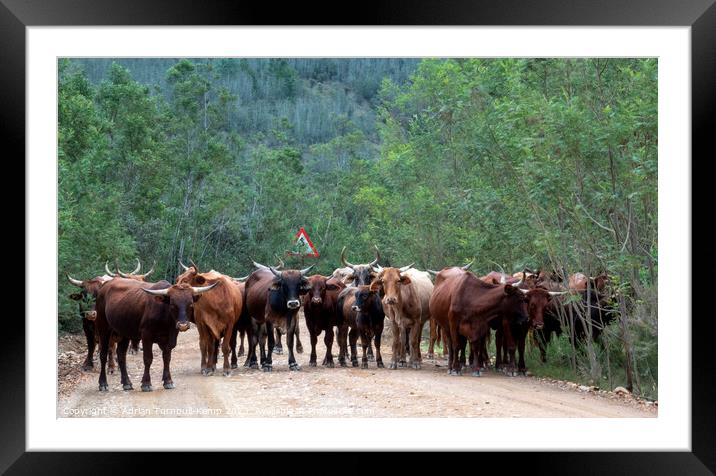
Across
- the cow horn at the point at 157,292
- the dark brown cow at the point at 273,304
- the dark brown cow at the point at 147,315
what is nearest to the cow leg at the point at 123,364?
the dark brown cow at the point at 147,315

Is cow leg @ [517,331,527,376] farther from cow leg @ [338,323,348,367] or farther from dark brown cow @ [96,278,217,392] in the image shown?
dark brown cow @ [96,278,217,392]

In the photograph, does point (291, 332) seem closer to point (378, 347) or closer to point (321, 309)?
point (321, 309)

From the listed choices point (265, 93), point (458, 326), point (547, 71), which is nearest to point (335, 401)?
point (458, 326)

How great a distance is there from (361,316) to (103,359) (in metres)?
5.21

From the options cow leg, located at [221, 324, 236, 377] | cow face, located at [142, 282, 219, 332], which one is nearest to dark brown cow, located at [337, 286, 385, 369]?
cow leg, located at [221, 324, 236, 377]

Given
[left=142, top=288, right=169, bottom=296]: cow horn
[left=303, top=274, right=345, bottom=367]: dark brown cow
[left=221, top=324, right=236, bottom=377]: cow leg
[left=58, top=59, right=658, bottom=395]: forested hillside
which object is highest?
[left=58, top=59, right=658, bottom=395]: forested hillside

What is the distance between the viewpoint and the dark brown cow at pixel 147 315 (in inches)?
528

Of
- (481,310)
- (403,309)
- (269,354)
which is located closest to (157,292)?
(269,354)

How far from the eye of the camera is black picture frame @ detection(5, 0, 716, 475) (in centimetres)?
868

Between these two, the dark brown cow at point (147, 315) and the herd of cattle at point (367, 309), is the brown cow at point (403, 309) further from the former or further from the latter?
the dark brown cow at point (147, 315)

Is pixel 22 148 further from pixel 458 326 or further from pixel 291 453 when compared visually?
pixel 458 326

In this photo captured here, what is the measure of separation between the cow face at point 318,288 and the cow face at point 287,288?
0.16 metres

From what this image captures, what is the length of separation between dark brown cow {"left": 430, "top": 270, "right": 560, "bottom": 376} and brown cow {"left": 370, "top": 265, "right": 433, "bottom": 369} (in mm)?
1316

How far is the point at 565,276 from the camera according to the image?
16.9 meters
